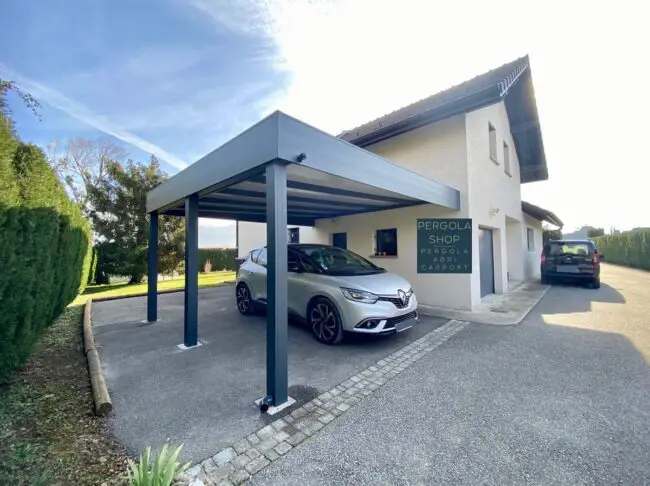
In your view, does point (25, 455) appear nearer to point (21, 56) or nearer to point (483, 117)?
point (21, 56)

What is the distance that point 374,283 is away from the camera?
4.66m

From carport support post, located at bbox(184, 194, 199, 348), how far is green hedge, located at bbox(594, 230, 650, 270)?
76.2ft

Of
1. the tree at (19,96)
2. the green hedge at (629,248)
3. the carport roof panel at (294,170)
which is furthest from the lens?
the green hedge at (629,248)

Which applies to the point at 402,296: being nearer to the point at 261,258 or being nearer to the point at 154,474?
the point at 261,258

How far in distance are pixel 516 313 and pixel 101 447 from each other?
298 inches

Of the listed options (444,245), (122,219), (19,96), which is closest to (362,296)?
(444,245)

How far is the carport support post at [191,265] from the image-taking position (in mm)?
4634

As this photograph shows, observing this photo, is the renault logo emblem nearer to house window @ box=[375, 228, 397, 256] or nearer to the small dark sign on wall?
the small dark sign on wall

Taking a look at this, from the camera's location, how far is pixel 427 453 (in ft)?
7.43

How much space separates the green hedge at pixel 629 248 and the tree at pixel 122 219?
88.4 feet

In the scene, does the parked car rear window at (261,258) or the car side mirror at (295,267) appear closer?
the car side mirror at (295,267)

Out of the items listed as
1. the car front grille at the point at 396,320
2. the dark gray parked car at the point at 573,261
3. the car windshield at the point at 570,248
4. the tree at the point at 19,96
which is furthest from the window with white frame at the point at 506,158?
the tree at the point at 19,96

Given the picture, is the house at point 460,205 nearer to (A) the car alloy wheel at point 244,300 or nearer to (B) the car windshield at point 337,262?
(B) the car windshield at point 337,262

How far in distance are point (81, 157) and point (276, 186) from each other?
21.6m
